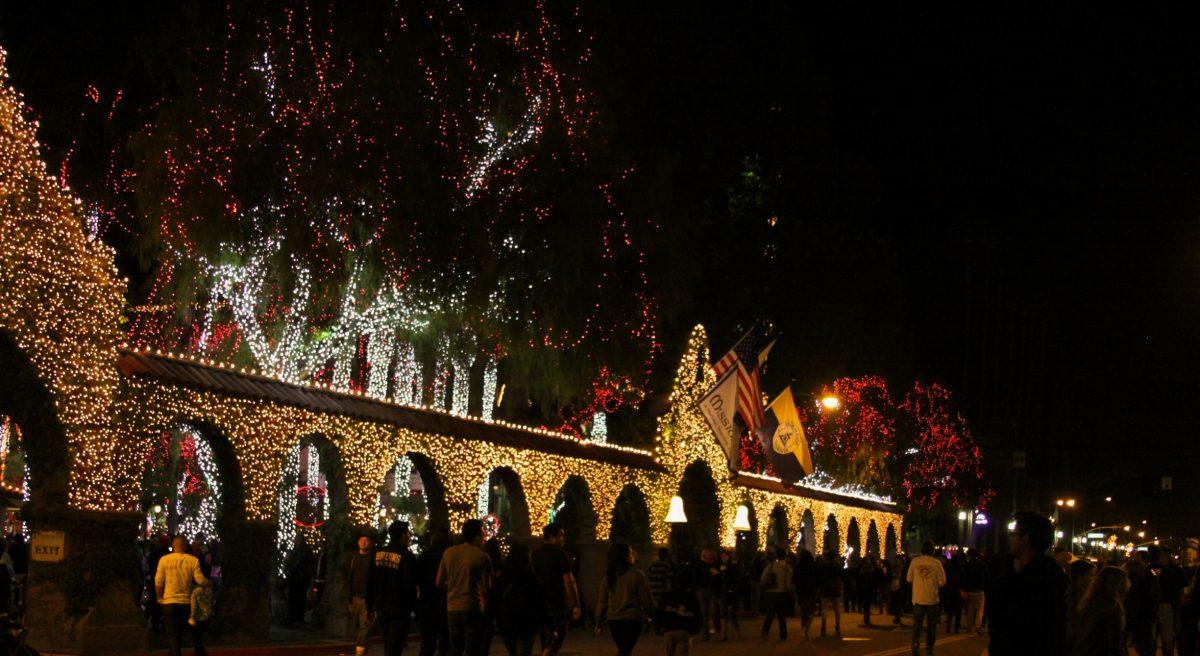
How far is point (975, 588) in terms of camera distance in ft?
93.6

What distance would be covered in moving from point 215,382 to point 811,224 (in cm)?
2349

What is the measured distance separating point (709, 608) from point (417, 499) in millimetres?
7326

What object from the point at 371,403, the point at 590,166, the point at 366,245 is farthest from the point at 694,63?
the point at 371,403

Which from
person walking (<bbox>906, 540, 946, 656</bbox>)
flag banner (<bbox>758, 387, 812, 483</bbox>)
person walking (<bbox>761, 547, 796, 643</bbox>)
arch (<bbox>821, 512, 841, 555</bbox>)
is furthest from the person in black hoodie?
arch (<bbox>821, 512, 841, 555</bbox>)

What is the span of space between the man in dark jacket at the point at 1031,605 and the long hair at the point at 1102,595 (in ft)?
9.26

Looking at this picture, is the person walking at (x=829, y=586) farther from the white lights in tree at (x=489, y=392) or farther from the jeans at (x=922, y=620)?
the white lights in tree at (x=489, y=392)

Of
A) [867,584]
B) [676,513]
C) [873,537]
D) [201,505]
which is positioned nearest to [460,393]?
[676,513]

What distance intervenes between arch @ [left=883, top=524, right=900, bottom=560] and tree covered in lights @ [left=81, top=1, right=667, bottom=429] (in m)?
29.3

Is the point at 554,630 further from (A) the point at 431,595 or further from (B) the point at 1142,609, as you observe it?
(B) the point at 1142,609

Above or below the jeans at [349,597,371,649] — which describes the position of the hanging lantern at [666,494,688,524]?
above

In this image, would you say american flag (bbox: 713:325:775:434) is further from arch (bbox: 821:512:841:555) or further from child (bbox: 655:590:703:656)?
child (bbox: 655:590:703:656)

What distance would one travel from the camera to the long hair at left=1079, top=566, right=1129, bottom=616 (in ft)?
33.9

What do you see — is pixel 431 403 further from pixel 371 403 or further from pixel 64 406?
pixel 64 406

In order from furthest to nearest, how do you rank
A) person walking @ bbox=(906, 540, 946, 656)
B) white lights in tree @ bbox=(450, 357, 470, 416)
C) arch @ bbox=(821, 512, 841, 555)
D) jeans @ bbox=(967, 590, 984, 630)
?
arch @ bbox=(821, 512, 841, 555), white lights in tree @ bbox=(450, 357, 470, 416), jeans @ bbox=(967, 590, 984, 630), person walking @ bbox=(906, 540, 946, 656)
